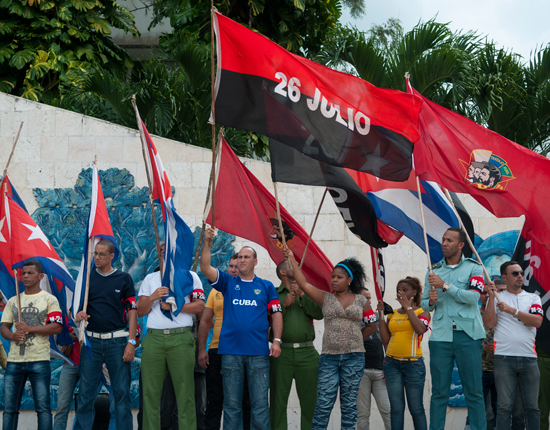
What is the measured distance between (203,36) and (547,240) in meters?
10.3

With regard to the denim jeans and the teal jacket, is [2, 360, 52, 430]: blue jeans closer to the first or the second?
the denim jeans

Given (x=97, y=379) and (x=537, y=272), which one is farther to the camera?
(x=537, y=272)

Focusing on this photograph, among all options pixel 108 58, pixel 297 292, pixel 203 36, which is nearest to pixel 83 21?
pixel 108 58

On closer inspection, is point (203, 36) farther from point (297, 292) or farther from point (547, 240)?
point (547, 240)

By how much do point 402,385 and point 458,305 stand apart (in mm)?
1262

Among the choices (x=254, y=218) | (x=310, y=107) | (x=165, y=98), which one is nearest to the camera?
(x=310, y=107)

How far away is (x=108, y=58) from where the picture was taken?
1491 centimetres

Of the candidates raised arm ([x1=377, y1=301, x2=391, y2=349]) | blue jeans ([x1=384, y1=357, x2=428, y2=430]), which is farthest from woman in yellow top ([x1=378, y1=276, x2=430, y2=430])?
raised arm ([x1=377, y1=301, x2=391, y2=349])

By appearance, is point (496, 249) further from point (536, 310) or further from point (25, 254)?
point (25, 254)

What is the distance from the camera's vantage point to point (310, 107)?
5.50 meters

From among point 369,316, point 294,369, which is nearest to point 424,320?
point 369,316

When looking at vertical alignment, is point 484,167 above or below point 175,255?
above

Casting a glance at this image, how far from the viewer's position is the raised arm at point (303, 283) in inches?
233

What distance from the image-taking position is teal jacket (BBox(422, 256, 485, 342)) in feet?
18.7
